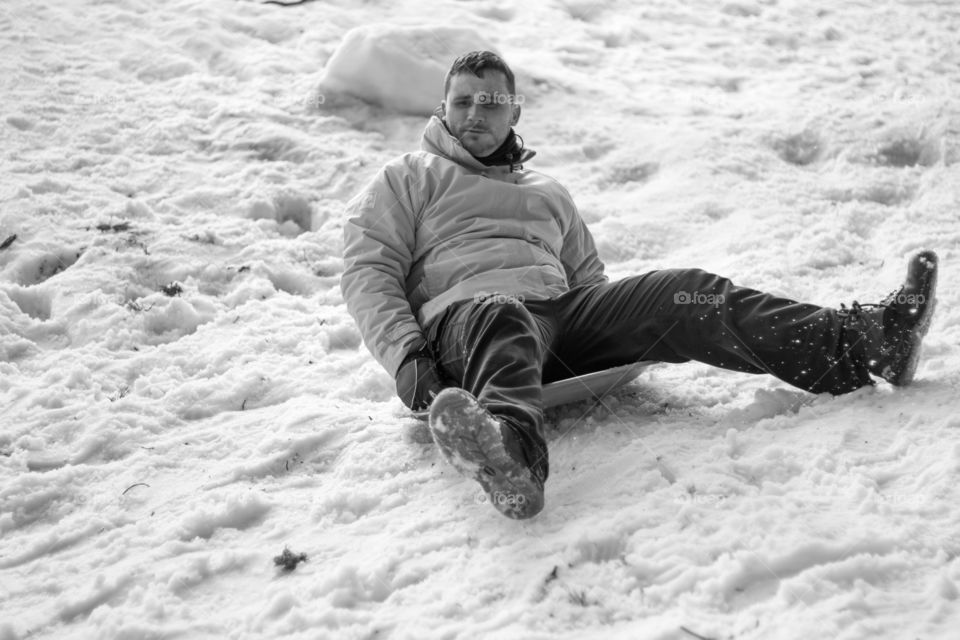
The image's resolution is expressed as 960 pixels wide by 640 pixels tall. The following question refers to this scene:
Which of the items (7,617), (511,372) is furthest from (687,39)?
(7,617)

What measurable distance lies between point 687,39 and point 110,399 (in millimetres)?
5676

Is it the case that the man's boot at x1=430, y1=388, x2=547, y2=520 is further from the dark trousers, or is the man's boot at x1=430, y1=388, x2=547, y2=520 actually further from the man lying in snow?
the dark trousers

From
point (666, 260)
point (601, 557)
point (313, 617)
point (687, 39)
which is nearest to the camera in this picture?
point (313, 617)

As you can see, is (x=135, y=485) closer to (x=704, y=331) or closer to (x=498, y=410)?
(x=498, y=410)

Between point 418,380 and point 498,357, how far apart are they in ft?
1.04

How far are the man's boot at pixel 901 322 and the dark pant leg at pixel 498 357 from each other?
3.26ft

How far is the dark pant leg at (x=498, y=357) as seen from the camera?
219cm

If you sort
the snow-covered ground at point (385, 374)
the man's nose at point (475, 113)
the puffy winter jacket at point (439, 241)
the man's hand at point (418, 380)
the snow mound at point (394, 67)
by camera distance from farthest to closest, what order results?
the snow mound at point (394, 67)
the man's nose at point (475, 113)
the puffy winter jacket at point (439, 241)
the man's hand at point (418, 380)
the snow-covered ground at point (385, 374)

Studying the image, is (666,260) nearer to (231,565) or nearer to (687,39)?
(231,565)

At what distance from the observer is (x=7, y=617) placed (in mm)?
2061
